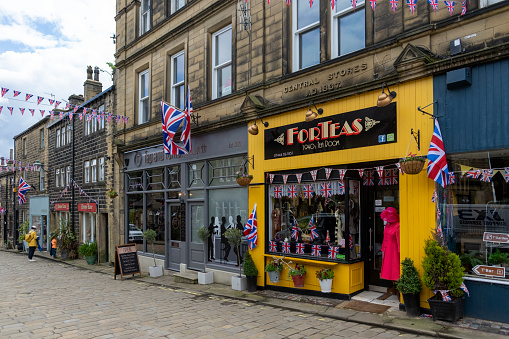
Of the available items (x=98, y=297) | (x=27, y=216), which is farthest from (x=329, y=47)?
(x=27, y=216)

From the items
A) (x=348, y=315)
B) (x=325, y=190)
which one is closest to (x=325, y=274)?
(x=348, y=315)

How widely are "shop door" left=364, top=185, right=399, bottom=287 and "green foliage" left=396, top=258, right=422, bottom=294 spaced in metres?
1.79

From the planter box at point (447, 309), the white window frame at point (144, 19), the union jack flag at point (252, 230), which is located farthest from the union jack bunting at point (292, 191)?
the white window frame at point (144, 19)

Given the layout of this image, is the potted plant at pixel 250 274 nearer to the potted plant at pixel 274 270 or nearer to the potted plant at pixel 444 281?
the potted plant at pixel 274 270

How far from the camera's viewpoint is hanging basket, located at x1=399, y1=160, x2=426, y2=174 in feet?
23.5

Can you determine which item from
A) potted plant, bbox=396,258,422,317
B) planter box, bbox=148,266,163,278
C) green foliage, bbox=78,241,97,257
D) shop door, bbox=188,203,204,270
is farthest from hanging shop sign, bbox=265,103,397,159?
green foliage, bbox=78,241,97,257

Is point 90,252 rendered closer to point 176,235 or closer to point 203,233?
point 176,235

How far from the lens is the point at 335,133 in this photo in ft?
30.0

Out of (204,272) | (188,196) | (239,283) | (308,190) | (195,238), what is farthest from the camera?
(188,196)

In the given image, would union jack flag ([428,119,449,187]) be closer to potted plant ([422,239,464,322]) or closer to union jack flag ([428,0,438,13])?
potted plant ([422,239,464,322])

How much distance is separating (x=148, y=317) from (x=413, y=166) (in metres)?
5.99

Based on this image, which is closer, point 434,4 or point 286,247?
point 434,4

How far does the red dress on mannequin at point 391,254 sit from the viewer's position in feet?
27.4

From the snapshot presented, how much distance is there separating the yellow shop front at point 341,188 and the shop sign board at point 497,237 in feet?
3.00
